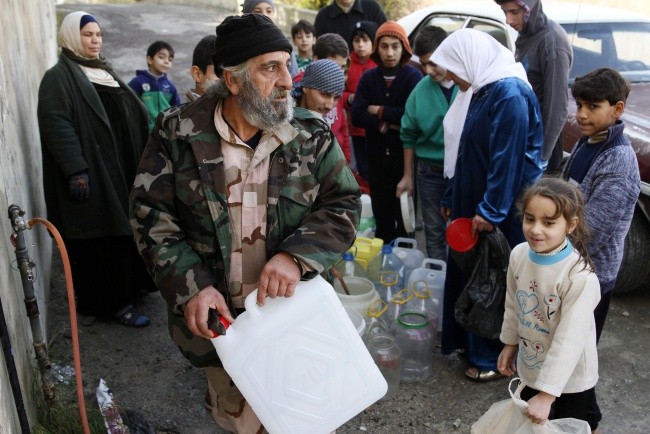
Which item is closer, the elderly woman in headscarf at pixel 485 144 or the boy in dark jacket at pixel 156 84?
the elderly woman in headscarf at pixel 485 144

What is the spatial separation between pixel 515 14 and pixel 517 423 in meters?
3.04

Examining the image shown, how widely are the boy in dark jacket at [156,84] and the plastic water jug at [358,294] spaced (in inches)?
90.3

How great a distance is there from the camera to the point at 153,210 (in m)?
2.38

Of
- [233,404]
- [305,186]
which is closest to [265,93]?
[305,186]

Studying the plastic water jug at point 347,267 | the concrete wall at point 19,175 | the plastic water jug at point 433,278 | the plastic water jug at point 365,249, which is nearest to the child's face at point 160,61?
the concrete wall at point 19,175

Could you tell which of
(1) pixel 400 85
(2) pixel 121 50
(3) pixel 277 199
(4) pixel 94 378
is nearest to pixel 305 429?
(3) pixel 277 199

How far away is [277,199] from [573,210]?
1116 mm

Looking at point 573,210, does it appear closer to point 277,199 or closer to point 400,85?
point 277,199

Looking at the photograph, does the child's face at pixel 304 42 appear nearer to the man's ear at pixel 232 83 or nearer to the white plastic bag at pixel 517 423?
the man's ear at pixel 232 83

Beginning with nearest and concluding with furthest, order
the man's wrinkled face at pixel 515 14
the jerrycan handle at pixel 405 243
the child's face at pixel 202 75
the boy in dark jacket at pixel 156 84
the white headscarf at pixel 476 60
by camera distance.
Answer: the white headscarf at pixel 476 60, the child's face at pixel 202 75, the man's wrinkled face at pixel 515 14, the jerrycan handle at pixel 405 243, the boy in dark jacket at pixel 156 84

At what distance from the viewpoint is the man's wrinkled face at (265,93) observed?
2357 millimetres

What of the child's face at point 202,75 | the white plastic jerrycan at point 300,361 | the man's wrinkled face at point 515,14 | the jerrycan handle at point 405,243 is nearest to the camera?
the white plastic jerrycan at point 300,361

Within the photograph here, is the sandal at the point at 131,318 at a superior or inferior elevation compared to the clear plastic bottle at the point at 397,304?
inferior

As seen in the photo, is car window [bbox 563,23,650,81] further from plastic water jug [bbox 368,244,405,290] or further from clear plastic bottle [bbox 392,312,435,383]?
clear plastic bottle [bbox 392,312,435,383]
